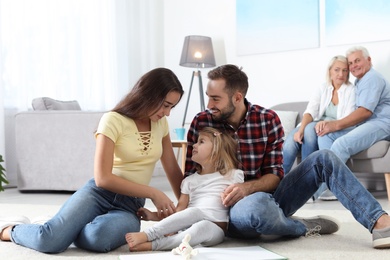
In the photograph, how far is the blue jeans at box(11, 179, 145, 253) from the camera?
189cm

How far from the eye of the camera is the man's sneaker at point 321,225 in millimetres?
2217

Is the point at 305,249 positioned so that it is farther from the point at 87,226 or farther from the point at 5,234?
the point at 5,234

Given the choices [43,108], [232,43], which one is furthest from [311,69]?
[43,108]

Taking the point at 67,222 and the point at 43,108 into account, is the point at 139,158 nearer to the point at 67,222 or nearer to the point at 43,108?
the point at 67,222

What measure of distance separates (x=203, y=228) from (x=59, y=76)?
3.40 meters

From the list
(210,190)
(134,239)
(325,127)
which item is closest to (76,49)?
(325,127)

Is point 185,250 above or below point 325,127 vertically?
below

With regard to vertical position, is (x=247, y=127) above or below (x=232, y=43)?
below

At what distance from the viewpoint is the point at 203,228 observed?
6.29ft

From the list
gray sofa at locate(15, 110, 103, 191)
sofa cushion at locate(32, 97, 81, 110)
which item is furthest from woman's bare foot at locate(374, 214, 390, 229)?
sofa cushion at locate(32, 97, 81, 110)

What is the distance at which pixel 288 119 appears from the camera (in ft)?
14.3

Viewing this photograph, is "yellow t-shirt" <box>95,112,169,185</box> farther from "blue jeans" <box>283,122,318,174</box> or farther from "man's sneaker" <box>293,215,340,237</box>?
"blue jeans" <box>283,122,318,174</box>

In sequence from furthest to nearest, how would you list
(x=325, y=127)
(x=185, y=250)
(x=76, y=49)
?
1. (x=76, y=49)
2. (x=325, y=127)
3. (x=185, y=250)

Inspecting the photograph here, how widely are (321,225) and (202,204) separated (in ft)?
1.74
